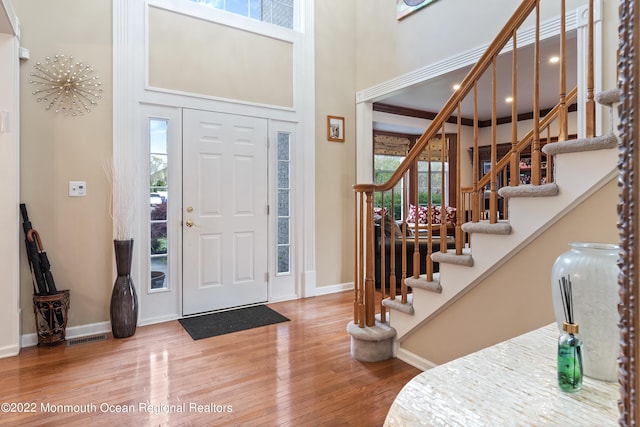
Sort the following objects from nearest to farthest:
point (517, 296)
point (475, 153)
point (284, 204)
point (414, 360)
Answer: point (517, 296) < point (475, 153) < point (414, 360) < point (284, 204)

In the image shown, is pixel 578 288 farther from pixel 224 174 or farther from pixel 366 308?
pixel 224 174

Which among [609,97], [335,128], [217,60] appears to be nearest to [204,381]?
[609,97]

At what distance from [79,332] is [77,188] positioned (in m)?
1.20

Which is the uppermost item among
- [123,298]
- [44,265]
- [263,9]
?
[263,9]

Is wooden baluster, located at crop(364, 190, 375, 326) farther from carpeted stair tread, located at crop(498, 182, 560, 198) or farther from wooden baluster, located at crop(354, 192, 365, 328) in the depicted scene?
carpeted stair tread, located at crop(498, 182, 560, 198)

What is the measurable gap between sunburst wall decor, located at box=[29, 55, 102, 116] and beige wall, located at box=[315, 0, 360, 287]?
225 centimetres

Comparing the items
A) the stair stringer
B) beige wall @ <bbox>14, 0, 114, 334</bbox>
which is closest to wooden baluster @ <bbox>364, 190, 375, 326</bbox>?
the stair stringer

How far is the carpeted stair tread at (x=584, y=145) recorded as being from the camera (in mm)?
1458

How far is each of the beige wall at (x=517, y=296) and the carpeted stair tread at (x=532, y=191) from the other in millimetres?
130

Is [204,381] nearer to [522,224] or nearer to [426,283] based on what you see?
[426,283]

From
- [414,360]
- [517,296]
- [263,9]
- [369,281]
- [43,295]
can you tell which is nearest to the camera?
[517,296]

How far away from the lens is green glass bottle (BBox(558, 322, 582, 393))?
663mm

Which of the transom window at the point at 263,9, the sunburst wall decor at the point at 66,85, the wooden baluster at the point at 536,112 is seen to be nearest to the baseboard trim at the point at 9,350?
the sunburst wall decor at the point at 66,85

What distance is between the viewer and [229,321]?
330 centimetres
